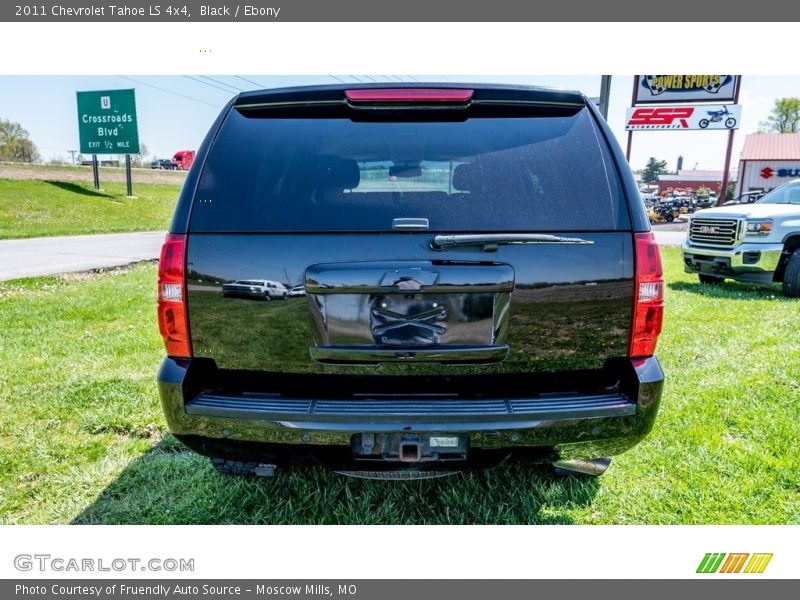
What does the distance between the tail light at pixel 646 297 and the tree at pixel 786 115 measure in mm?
81354

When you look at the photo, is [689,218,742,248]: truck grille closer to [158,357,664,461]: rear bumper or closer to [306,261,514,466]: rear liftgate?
[158,357,664,461]: rear bumper

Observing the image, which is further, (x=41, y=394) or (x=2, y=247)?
(x=2, y=247)

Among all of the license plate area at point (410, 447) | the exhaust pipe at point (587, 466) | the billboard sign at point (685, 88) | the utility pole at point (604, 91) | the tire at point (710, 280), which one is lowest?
the tire at point (710, 280)

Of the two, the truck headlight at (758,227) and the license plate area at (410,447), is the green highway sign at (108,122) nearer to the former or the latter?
the truck headlight at (758,227)

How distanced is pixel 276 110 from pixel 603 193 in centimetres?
135

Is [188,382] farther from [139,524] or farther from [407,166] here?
[407,166]

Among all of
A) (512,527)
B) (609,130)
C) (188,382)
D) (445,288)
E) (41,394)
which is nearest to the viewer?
(445,288)

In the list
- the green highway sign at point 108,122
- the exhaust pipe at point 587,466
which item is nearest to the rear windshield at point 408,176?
the exhaust pipe at point 587,466

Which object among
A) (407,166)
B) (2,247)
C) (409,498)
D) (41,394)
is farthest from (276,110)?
(2,247)

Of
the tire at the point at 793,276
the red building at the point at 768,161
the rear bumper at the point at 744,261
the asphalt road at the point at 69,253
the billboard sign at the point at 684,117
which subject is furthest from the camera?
the red building at the point at 768,161

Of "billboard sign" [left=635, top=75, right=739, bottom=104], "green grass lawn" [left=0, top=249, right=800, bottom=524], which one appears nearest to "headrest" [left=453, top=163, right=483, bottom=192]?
"green grass lawn" [left=0, top=249, right=800, bottom=524]

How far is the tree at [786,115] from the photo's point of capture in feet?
211

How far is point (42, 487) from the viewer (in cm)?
271

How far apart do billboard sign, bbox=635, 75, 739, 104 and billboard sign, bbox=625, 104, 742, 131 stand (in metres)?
0.31
